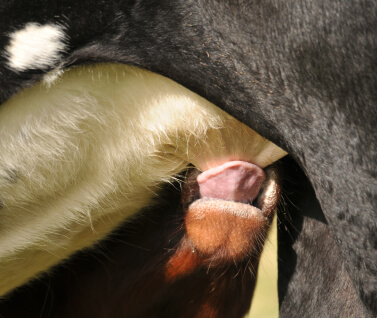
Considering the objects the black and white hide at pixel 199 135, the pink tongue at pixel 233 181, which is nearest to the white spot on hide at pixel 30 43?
the black and white hide at pixel 199 135

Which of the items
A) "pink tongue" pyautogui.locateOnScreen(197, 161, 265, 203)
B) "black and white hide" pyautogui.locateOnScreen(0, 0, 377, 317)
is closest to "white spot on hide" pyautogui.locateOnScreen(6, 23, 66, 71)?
Result: "black and white hide" pyautogui.locateOnScreen(0, 0, 377, 317)

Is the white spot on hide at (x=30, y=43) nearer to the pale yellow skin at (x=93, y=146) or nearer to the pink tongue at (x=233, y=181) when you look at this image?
the pale yellow skin at (x=93, y=146)

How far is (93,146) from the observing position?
111cm

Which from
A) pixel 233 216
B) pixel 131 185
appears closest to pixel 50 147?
pixel 131 185

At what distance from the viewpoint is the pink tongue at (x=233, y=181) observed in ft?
3.85

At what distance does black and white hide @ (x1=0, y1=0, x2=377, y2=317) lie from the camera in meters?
0.93

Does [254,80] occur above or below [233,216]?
above

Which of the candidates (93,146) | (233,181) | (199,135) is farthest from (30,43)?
(233,181)

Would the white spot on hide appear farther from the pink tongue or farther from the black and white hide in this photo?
the pink tongue

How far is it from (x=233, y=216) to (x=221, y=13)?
0.37 m

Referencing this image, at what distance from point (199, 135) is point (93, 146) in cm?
17

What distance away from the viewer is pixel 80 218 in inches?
48.2

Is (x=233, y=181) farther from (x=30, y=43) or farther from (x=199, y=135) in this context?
(x=30, y=43)

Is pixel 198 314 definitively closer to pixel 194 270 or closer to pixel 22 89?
pixel 194 270
